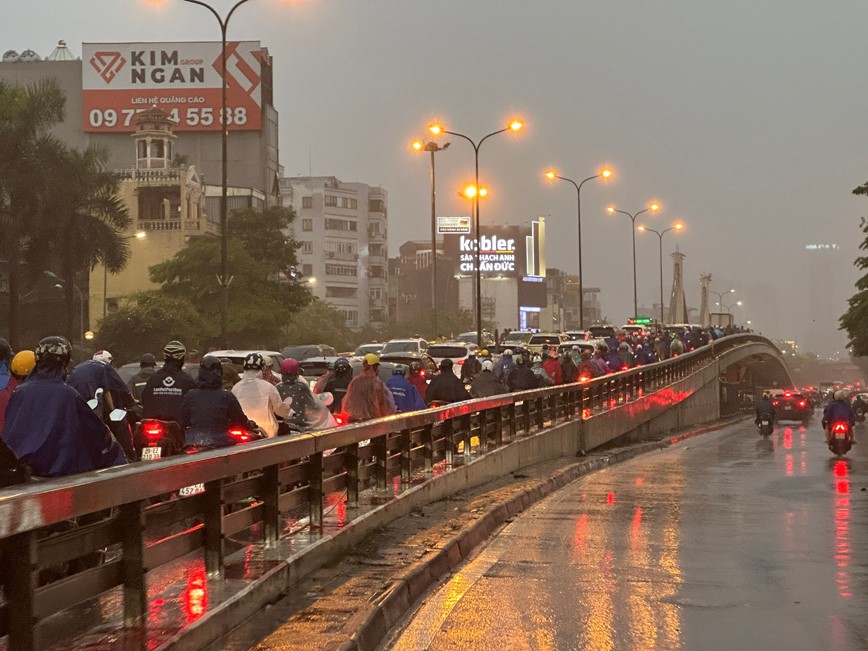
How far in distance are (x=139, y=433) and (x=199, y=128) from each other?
95.4 meters

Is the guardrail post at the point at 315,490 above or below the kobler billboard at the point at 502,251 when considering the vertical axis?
below

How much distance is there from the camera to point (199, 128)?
347 ft

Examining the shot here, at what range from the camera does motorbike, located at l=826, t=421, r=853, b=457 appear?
28656 mm

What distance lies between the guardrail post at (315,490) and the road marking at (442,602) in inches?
39.9

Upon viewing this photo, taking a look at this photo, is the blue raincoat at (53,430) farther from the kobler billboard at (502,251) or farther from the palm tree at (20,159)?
the kobler billboard at (502,251)

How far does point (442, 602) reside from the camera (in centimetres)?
930

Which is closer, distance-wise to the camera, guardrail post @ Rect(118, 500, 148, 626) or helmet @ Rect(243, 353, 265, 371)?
guardrail post @ Rect(118, 500, 148, 626)

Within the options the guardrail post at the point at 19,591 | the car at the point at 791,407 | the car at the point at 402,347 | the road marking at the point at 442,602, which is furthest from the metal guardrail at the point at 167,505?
the car at the point at 791,407

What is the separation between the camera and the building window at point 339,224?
493ft

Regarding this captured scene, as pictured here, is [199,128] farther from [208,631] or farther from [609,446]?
[208,631]

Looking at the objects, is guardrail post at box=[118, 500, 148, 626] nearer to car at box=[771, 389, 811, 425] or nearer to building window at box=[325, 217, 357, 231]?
car at box=[771, 389, 811, 425]

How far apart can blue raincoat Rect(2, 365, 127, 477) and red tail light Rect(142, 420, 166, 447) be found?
4810 mm

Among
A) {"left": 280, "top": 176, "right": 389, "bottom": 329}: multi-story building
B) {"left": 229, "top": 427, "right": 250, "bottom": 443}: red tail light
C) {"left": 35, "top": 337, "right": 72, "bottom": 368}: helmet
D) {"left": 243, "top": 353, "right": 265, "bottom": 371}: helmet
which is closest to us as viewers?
{"left": 35, "top": 337, "right": 72, "bottom": 368}: helmet

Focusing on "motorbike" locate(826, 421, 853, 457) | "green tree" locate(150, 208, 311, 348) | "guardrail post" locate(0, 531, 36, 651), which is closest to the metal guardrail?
"guardrail post" locate(0, 531, 36, 651)
